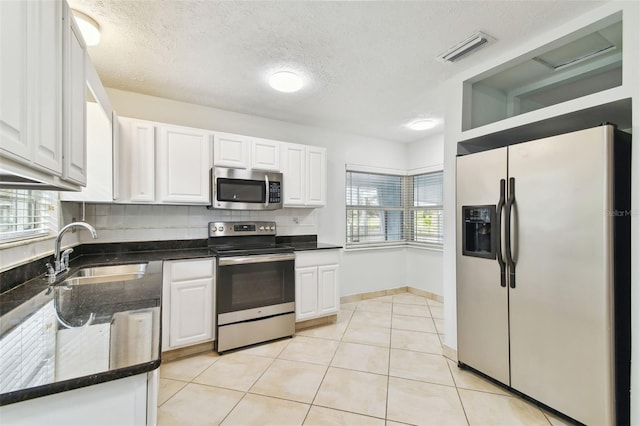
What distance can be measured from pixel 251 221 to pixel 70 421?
2690mm

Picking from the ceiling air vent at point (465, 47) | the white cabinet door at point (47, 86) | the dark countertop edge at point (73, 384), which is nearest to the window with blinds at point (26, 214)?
the white cabinet door at point (47, 86)

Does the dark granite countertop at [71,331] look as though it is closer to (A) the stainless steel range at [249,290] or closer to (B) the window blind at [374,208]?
(A) the stainless steel range at [249,290]

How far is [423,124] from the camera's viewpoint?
12.5 ft

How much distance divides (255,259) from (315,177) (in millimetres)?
1246

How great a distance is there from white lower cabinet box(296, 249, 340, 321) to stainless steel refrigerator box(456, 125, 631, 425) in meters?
1.43

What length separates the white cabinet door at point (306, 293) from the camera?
3.17 m

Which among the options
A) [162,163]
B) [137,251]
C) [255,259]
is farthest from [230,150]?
[137,251]

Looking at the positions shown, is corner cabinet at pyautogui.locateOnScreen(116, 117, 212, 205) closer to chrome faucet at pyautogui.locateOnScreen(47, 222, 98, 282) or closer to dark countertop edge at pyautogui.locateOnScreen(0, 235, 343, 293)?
dark countertop edge at pyautogui.locateOnScreen(0, 235, 343, 293)

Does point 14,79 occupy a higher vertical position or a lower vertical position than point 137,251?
higher

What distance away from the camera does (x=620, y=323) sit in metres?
1.68

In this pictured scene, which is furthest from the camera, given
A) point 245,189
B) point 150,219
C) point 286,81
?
point 245,189

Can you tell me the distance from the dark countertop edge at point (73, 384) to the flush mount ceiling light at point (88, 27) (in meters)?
1.91

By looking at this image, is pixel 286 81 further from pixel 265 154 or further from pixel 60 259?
pixel 60 259

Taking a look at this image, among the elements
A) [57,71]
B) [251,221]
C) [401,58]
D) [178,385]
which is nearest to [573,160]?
[401,58]
